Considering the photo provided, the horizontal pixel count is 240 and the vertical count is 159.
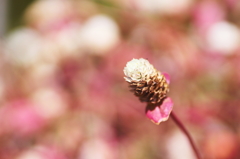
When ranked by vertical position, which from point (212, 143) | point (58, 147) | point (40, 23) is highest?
point (40, 23)

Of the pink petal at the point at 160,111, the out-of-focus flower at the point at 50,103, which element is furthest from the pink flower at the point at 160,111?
the out-of-focus flower at the point at 50,103

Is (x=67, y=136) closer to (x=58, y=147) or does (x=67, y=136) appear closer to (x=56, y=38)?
(x=58, y=147)

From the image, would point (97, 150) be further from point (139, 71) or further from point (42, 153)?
point (139, 71)

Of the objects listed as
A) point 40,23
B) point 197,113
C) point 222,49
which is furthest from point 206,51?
point 40,23

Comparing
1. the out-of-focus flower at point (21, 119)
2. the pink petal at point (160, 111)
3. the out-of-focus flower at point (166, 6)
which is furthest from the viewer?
the out-of-focus flower at point (166, 6)

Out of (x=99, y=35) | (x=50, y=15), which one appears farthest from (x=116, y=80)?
(x=50, y=15)

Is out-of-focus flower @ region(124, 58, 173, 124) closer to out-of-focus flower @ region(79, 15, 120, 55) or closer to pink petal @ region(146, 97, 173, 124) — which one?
pink petal @ region(146, 97, 173, 124)

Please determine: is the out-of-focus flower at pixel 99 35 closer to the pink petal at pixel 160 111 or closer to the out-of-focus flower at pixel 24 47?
the out-of-focus flower at pixel 24 47
